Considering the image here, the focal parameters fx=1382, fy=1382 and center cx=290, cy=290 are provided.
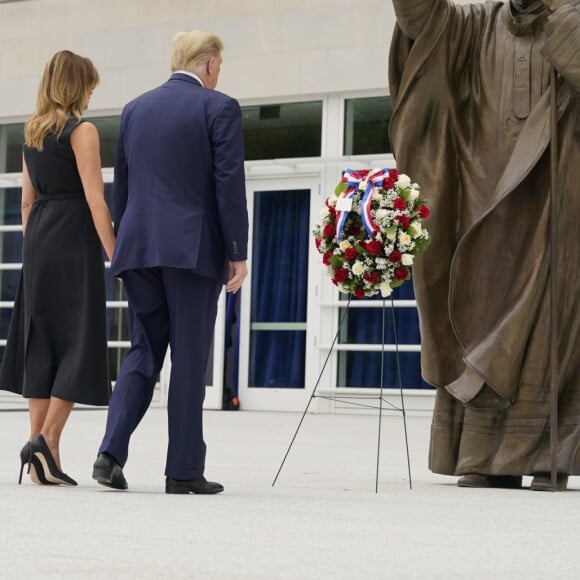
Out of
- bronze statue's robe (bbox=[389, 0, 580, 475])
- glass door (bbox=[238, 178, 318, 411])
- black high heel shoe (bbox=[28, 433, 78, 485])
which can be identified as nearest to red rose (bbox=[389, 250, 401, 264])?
bronze statue's robe (bbox=[389, 0, 580, 475])

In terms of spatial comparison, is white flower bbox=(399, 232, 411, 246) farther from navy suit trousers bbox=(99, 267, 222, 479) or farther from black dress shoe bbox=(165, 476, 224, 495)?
black dress shoe bbox=(165, 476, 224, 495)

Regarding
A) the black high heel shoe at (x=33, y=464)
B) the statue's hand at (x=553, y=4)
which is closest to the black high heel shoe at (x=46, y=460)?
the black high heel shoe at (x=33, y=464)

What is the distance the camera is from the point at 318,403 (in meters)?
16.3

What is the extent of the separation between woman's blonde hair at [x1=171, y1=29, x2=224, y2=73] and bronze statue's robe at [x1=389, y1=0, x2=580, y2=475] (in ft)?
3.75

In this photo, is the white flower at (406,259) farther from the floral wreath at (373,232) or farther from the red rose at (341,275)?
the red rose at (341,275)

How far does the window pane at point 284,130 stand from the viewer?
16391mm

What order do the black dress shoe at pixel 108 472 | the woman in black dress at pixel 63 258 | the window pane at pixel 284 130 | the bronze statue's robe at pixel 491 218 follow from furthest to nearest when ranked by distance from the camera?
the window pane at pixel 284 130 < the bronze statue's robe at pixel 491 218 < the woman in black dress at pixel 63 258 < the black dress shoe at pixel 108 472

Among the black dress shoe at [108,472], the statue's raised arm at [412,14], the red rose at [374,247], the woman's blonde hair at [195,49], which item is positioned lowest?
the black dress shoe at [108,472]

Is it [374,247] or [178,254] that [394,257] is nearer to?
[374,247]

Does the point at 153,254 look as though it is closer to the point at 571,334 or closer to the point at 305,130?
the point at 571,334

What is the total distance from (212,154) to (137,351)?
0.89 m

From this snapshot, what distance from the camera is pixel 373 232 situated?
6.26 m

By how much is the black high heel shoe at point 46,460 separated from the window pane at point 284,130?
423 inches

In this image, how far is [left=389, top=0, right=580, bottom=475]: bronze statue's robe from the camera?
21.4 feet
